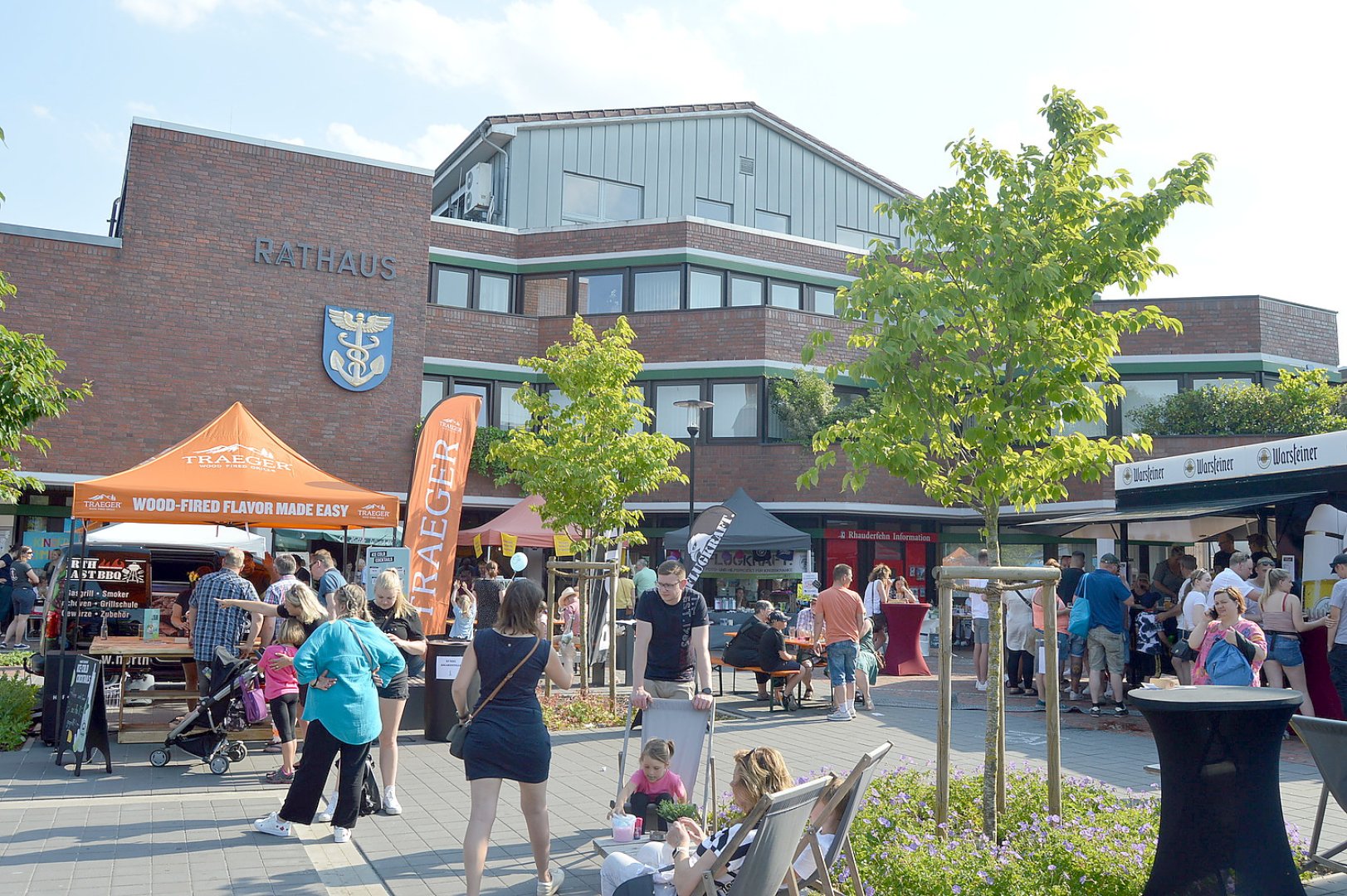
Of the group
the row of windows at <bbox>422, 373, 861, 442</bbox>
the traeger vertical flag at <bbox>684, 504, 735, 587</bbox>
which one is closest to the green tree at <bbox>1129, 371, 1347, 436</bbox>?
the row of windows at <bbox>422, 373, 861, 442</bbox>

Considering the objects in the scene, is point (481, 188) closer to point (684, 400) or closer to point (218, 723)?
point (684, 400)

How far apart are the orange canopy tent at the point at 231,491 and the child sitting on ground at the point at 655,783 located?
18.7ft

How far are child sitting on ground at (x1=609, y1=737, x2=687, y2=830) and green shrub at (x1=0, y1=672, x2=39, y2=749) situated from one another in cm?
641

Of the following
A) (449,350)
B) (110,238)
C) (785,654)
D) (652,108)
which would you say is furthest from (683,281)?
(785,654)

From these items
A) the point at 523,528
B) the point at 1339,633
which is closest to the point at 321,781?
the point at 1339,633

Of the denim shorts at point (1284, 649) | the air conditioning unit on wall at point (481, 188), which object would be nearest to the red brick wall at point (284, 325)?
the air conditioning unit on wall at point (481, 188)

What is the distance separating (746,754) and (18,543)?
2231cm

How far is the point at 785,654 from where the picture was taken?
44.3ft

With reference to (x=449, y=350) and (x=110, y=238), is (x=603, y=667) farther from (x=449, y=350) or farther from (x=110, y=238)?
(x=110, y=238)

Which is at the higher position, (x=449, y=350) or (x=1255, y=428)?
(x=449, y=350)

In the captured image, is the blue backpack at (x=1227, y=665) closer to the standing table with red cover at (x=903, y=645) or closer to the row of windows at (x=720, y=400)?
the standing table with red cover at (x=903, y=645)

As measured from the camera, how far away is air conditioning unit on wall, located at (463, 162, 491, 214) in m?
32.3

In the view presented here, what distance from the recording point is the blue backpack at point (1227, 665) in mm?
9406

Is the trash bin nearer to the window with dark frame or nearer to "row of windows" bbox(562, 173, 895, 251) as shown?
the window with dark frame
